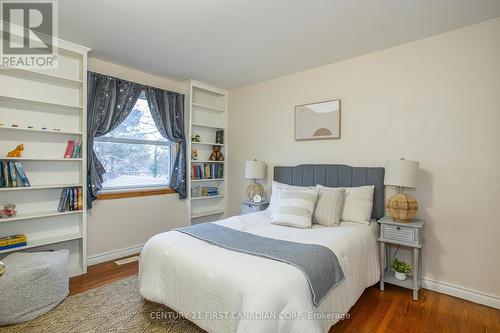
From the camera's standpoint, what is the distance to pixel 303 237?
2.15m

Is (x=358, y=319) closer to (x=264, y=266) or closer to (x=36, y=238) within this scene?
(x=264, y=266)

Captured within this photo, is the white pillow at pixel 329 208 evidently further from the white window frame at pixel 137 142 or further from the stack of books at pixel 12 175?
the stack of books at pixel 12 175

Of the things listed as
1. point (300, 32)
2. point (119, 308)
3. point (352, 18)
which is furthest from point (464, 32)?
point (119, 308)

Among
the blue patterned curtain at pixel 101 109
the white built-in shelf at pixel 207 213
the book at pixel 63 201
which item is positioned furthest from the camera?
the white built-in shelf at pixel 207 213

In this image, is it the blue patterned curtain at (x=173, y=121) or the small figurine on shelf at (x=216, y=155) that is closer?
the blue patterned curtain at (x=173, y=121)

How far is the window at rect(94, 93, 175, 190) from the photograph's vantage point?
3.34 meters

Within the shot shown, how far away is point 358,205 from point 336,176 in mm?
524

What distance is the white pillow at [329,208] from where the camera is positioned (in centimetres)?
253

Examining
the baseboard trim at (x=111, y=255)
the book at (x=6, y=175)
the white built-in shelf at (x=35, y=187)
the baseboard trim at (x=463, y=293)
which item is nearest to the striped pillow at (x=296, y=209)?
the baseboard trim at (x=463, y=293)

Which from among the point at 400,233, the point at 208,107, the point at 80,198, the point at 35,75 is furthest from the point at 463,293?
the point at 35,75

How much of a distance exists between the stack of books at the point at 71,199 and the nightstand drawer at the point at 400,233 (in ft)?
10.4

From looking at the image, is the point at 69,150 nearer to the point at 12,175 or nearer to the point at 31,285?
the point at 12,175

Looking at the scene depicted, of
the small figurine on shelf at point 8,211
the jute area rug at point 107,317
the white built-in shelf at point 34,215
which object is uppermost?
the small figurine on shelf at point 8,211

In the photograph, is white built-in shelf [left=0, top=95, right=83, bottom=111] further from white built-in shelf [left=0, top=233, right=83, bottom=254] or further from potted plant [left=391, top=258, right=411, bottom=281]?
potted plant [left=391, top=258, right=411, bottom=281]
